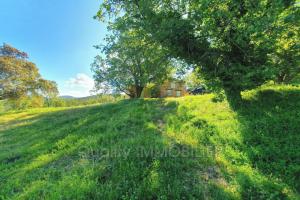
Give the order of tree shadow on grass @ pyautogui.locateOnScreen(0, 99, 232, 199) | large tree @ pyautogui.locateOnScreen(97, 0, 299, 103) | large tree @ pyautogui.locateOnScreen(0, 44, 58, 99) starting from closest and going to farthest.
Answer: tree shadow on grass @ pyautogui.locateOnScreen(0, 99, 232, 199) → large tree @ pyautogui.locateOnScreen(97, 0, 299, 103) → large tree @ pyautogui.locateOnScreen(0, 44, 58, 99)

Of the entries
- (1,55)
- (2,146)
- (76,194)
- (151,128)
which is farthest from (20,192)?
(1,55)

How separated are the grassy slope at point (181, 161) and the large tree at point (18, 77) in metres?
16.0

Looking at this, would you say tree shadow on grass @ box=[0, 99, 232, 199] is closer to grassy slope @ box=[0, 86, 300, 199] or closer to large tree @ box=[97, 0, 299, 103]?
grassy slope @ box=[0, 86, 300, 199]

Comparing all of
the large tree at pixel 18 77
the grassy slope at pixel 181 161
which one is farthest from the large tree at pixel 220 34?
the large tree at pixel 18 77

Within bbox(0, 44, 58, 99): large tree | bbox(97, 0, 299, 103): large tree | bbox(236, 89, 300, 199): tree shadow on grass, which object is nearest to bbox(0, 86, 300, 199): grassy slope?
bbox(236, 89, 300, 199): tree shadow on grass

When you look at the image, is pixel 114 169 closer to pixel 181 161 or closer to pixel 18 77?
pixel 181 161

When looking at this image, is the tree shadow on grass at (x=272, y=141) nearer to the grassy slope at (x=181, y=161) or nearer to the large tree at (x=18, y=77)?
the grassy slope at (x=181, y=161)

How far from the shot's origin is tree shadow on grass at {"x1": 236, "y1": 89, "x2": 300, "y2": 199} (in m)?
2.89

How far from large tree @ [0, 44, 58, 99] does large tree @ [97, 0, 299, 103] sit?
17770 mm

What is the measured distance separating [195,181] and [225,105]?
465cm

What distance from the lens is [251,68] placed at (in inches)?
207

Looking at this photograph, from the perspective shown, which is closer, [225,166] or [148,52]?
[225,166]

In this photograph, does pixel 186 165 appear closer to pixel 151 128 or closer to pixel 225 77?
pixel 151 128

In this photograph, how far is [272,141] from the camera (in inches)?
158
